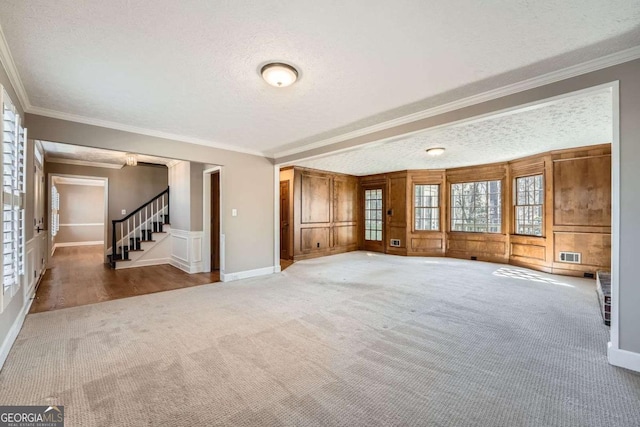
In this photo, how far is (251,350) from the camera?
2.57 meters

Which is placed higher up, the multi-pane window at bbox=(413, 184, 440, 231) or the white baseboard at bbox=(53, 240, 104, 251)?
the multi-pane window at bbox=(413, 184, 440, 231)

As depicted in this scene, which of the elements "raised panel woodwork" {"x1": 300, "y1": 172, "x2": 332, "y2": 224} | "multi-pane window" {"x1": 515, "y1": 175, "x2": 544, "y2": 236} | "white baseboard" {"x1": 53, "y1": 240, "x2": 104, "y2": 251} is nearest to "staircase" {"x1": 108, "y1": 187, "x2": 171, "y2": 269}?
"raised panel woodwork" {"x1": 300, "y1": 172, "x2": 332, "y2": 224}

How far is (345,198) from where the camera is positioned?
8938mm

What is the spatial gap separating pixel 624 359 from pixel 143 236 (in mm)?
8465

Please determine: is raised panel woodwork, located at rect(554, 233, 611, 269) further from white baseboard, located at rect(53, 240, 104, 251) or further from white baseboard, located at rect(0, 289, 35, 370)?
white baseboard, located at rect(53, 240, 104, 251)

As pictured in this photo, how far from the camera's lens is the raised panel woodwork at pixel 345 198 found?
8625 mm

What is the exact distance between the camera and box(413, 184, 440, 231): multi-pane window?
803 centimetres

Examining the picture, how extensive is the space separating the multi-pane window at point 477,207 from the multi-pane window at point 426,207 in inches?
16.3

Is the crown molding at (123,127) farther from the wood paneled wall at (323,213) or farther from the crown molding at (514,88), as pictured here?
the wood paneled wall at (323,213)

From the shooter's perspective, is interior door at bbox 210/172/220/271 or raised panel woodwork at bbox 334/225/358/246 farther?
raised panel woodwork at bbox 334/225/358/246

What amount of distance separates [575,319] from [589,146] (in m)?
3.75

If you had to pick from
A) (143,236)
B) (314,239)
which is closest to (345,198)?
(314,239)

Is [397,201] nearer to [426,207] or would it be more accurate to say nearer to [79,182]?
[426,207]

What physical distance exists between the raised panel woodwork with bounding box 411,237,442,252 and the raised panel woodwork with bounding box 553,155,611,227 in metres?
2.76
